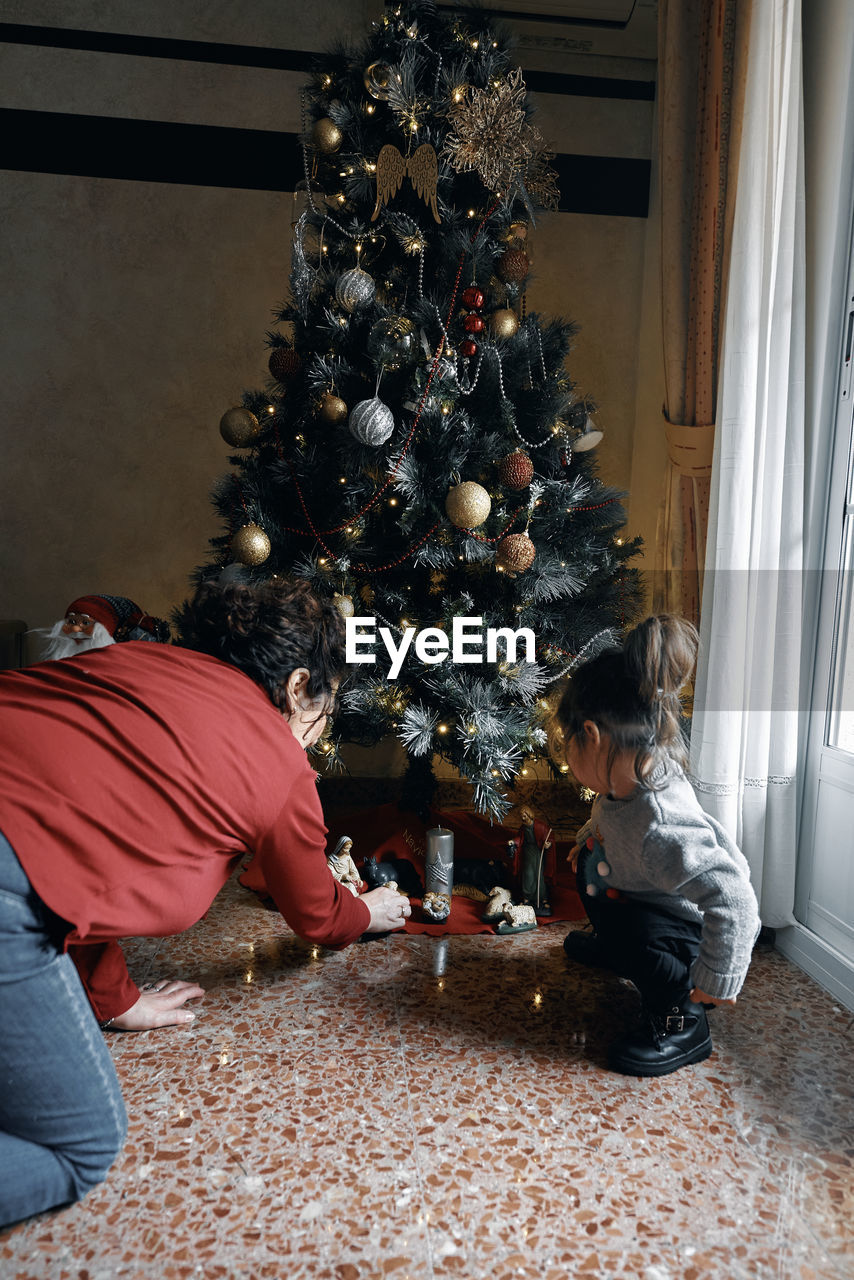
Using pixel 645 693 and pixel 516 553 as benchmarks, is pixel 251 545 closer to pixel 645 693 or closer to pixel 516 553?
pixel 516 553

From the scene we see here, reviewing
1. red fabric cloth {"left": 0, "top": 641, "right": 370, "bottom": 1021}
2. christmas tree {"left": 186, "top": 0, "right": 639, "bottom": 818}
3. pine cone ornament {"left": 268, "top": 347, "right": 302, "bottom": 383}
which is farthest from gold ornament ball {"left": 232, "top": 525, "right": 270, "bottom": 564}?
red fabric cloth {"left": 0, "top": 641, "right": 370, "bottom": 1021}

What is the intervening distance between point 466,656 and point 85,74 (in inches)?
98.7

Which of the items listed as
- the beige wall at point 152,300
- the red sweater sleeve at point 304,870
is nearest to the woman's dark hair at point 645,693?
the red sweater sleeve at point 304,870

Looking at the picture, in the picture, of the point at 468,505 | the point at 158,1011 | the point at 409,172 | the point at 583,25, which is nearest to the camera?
the point at 158,1011

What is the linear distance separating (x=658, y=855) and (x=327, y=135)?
6.05 feet

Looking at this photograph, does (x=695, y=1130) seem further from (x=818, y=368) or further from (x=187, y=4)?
(x=187, y=4)

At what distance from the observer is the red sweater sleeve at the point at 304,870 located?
1332 mm

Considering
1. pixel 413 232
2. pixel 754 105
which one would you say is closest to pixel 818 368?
pixel 754 105

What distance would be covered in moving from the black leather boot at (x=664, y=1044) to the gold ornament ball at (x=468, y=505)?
109 centimetres

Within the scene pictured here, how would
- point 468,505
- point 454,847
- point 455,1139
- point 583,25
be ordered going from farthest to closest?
point 583,25, point 454,847, point 468,505, point 455,1139

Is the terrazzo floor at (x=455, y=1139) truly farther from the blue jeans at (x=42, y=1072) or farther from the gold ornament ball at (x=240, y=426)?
the gold ornament ball at (x=240, y=426)

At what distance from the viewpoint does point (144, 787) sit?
1.15 meters

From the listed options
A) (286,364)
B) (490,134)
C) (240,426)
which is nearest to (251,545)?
(240,426)

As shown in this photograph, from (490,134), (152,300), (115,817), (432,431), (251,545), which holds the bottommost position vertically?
(115,817)
